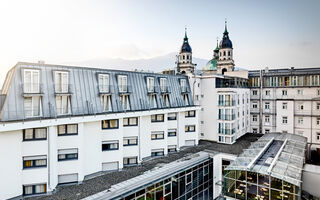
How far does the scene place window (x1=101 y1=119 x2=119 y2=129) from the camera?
17.9m

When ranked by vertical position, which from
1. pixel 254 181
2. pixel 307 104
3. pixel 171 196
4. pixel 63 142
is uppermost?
pixel 307 104

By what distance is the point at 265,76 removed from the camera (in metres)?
33.4

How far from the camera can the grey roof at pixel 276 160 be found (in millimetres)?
14219

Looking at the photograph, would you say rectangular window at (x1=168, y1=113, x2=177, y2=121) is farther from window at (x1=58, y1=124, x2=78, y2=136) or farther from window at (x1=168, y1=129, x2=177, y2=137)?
window at (x1=58, y1=124, x2=78, y2=136)

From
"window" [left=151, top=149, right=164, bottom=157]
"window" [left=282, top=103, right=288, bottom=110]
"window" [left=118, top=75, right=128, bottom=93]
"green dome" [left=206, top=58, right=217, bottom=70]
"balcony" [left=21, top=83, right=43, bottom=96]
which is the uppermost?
"green dome" [left=206, top=58, right=217, bottom=70]

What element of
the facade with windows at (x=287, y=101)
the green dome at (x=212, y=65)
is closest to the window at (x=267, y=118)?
the facade with windows at (x=287, y=101)

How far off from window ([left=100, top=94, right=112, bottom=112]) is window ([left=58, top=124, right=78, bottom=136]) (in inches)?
116

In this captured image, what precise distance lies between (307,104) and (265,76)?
7072 millimetres

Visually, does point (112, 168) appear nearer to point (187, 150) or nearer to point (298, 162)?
point (187, 150)

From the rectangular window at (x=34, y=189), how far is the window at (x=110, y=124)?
6042mm

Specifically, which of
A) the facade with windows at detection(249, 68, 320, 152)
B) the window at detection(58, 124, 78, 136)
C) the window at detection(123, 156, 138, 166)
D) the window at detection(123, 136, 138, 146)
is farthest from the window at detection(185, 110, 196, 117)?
the facade with windows at detection(249, 68, 320, 152)

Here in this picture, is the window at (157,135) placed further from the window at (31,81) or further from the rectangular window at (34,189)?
the window at (31,81)

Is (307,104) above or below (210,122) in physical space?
above

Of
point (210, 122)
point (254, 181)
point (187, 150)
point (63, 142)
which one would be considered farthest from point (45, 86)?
point (210, 122)
